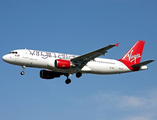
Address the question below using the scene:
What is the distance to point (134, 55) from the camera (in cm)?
5069

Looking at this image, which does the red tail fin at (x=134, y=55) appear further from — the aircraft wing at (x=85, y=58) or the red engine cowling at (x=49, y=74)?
the red engine cowling at (x=49, y=74)

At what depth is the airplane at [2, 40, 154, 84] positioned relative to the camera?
1650 inches

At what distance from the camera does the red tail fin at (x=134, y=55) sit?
49.4 meters

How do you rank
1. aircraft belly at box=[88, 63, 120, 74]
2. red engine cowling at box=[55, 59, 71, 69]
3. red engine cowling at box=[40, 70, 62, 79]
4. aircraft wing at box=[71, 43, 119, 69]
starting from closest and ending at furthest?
aircraft wing at box=[71, 43, 119, 69] < red engine cowling at box=[55, 59, 71, 69] < aircraft belly at box=[88, 63, 120, 74] < red engine cowling at box=[40, 70, 62, 79]

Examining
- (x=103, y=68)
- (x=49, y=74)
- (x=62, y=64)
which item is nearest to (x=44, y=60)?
(x=62, y=64)

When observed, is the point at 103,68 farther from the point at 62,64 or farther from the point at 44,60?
the point at 44,60

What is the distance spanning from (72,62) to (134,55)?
1265 centimetres

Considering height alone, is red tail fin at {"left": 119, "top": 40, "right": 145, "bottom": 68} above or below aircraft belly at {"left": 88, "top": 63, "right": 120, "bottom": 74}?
above

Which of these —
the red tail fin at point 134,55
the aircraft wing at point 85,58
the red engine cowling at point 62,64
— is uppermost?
the red tail fin at point 134,55

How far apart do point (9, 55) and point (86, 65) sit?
37.6 ft

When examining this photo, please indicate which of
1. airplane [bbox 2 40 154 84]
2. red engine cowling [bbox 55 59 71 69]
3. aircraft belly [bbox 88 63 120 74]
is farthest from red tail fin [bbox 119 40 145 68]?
red engine cowling [bbox 55 59 71 69]

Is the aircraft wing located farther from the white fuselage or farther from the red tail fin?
the red tail fin

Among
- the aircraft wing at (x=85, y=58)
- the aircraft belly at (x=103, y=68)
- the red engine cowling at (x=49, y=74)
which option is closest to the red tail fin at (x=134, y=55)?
the aircraft belly at (x=103, y=68)

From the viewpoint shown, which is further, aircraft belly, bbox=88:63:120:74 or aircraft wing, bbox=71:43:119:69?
aircraft belly, bbox=88:63:120:74
